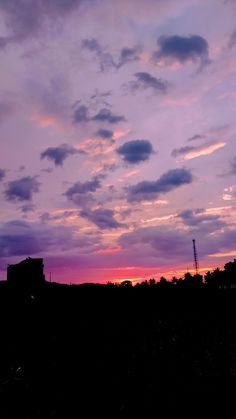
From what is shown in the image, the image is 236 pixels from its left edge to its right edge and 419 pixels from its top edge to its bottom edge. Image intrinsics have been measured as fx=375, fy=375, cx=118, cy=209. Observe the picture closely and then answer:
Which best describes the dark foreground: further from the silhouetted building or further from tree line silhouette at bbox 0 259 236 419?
the silhouetted building

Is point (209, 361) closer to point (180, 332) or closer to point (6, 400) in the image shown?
point (180, 332)

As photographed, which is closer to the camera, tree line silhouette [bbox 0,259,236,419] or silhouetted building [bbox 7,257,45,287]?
tree line silhouette [bbox 0,259,236,419]

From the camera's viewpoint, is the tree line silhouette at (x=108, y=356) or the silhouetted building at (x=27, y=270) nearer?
the tree line silhouette at (x=108, y=356)

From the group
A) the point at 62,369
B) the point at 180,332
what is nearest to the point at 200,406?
the point at 180,332

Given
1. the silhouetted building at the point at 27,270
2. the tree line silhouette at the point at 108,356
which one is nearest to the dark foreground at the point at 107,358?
the tree line silhouette at the point at 108,356

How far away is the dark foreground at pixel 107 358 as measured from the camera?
430cm

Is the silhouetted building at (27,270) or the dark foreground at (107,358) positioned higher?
the silhouetted building at (27,270)

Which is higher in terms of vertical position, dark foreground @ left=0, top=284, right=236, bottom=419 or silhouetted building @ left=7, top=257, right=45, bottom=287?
silhouetted building @ left=7, top=257, right=45, bottom=287

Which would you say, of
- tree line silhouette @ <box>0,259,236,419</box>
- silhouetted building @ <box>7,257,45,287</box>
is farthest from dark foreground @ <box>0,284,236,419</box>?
silhouetted building @ <box>7,257,45,287</box>

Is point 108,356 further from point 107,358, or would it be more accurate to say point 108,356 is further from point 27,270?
point 27,270

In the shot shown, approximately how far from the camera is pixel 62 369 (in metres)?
4.59

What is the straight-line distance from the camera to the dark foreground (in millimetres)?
4301

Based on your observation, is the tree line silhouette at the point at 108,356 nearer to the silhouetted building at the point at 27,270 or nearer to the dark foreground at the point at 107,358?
the dark foreground at the point at 107,358

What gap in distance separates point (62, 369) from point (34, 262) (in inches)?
182
